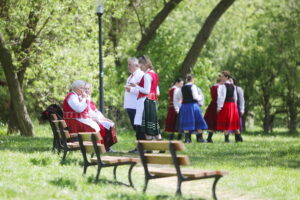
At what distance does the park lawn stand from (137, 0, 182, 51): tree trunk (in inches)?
514

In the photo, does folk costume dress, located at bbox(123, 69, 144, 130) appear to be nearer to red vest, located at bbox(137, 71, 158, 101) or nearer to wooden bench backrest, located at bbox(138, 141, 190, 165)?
red vest, located at bbox(137, 71, 158, 101)

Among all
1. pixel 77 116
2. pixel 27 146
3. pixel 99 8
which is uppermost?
pixel 99 8

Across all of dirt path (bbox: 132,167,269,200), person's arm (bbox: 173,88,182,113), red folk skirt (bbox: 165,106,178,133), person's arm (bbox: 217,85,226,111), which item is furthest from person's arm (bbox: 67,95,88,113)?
red folk skirt (bbox: 165,106,178,133)

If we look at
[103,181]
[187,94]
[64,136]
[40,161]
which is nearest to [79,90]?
[64,136]

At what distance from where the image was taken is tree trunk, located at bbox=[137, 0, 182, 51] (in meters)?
27.8

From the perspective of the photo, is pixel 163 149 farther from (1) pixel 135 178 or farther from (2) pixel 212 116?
(2) pixel 212 116

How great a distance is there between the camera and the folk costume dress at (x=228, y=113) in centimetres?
2081

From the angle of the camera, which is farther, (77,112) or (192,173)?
(77,112)

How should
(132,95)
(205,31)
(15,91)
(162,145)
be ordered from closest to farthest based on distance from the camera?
(162,145) → (132,95) → (15,91) → (205,31)

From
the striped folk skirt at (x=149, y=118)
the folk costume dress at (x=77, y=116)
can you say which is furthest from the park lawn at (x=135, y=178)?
the striped folk skirt at (x=149, y=118)

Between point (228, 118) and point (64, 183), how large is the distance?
39.5 feet

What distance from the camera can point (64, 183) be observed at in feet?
30.9

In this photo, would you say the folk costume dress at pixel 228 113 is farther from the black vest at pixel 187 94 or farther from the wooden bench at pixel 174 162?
the wooden bench at pixel 174 162

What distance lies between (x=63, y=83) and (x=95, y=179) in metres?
16.3
